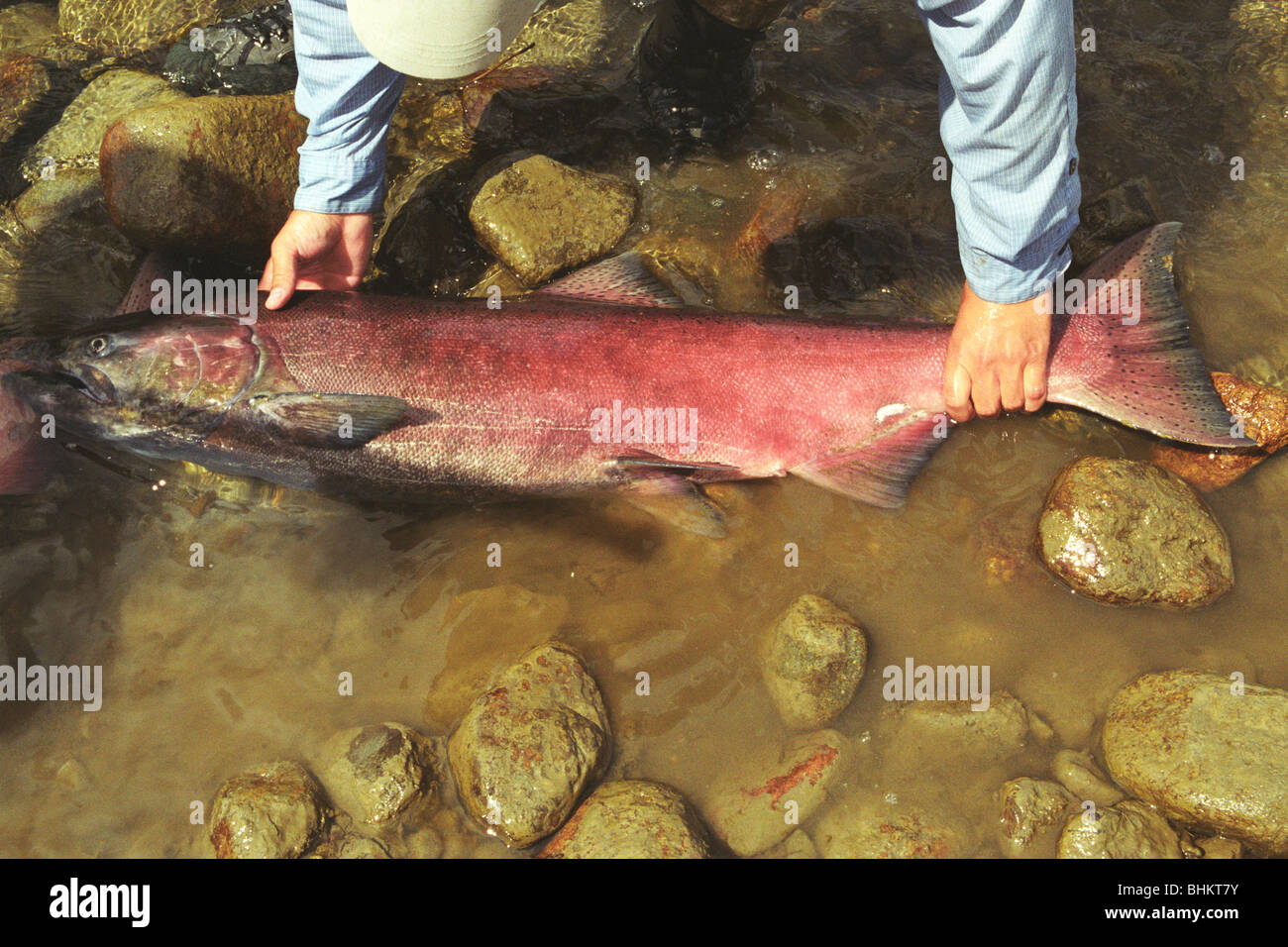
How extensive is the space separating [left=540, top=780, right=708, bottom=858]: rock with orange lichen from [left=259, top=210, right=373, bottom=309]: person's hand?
259 centimetres

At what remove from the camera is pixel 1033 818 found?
360 centimetres

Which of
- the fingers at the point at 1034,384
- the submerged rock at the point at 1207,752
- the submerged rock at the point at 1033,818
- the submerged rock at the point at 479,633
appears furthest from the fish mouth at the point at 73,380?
the submerged rock at the point at 1207,752

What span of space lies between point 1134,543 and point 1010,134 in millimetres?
1907

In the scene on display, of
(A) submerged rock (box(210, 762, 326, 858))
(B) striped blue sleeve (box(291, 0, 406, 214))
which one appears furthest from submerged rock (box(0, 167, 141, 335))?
(A) submerged rock (box(210, 762, 326, 858))

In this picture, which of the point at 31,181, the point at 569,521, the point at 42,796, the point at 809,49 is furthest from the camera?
the point at 809,49

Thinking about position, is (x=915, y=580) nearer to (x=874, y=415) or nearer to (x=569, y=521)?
(x=874, y=415)

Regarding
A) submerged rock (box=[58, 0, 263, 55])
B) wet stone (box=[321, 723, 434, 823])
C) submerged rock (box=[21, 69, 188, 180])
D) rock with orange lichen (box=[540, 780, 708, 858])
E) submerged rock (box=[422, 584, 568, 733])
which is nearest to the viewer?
rock with orange lichen (box=[540, 780, 708, 858])

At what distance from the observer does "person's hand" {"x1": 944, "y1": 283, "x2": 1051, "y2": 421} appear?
3787 millimetres

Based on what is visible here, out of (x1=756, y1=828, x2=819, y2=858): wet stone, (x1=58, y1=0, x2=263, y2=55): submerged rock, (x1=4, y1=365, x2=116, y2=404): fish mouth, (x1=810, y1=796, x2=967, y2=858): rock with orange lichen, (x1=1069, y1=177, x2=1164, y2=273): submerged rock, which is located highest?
(x1=58, y1=0, x2=263, y2=55): submerged rock

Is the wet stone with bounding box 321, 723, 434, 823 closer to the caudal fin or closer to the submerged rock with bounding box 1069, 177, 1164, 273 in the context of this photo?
the caudal fin

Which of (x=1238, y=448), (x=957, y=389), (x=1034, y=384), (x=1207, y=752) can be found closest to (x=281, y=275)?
(x=957, y=389)

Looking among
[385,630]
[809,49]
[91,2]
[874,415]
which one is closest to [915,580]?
[874,415]

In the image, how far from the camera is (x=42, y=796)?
369 cm

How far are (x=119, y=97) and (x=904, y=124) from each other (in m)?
4.84
